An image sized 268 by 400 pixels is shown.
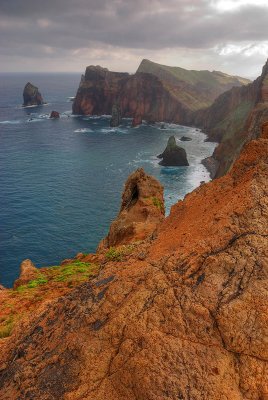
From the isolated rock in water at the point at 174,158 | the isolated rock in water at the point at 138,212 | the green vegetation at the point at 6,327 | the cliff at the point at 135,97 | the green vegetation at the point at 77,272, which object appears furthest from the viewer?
the cliff at the point at 135,97

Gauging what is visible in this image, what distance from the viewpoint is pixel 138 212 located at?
30.5 metres

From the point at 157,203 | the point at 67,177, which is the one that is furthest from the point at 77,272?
the point at 67,177

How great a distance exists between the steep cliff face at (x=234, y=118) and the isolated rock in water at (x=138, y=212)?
116ft

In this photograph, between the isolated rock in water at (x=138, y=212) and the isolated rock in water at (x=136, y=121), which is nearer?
the isolated rock in water at (x=138, y=212)

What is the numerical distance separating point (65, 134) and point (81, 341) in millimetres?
140583

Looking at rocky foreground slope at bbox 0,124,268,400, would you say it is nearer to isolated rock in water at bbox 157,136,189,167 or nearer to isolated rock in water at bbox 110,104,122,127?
isolated rock in water at bbox 157,136,189,167

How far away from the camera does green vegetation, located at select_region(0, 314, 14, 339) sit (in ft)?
47.0

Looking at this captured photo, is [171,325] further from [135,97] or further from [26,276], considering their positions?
[135,97]

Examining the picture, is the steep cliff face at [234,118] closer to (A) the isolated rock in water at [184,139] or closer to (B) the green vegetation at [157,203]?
(A) the isolated rock in water at [184,139]

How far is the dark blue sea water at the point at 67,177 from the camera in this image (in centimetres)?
5950

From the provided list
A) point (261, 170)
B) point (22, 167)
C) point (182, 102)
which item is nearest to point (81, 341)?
point (261, 170)

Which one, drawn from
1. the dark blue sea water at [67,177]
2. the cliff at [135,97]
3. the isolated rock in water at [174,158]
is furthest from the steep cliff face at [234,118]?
the cliff at [135,97]

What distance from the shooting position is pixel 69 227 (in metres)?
64.2

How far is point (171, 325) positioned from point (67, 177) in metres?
86.3
